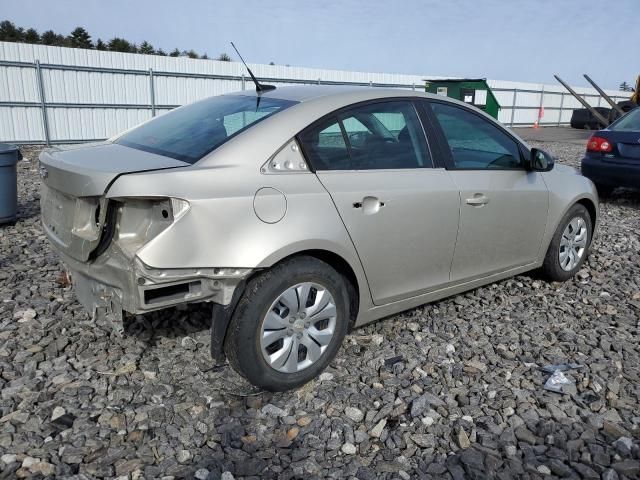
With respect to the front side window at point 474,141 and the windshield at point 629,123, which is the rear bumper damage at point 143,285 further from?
the windshield at point 629,123

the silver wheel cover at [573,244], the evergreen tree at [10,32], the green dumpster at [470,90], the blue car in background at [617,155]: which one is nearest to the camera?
the silver wheel cover at [573,244]

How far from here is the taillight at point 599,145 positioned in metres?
8.23

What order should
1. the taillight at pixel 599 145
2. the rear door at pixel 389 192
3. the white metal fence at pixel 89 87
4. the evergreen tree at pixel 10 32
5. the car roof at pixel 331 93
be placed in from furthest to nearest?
the evergreen tree at pixel 10 32 < the white metal fence at pixel 89 87 < the taillight at pixel 599 145 < the car roof at pixel 331 93 < the rear door at pixel 389 192

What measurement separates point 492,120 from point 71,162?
289 cm

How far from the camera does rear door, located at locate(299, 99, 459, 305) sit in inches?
122

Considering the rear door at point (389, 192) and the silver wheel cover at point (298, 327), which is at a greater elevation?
the rear door at point (389, 192)

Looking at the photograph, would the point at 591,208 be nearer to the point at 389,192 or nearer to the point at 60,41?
the point at 389,192

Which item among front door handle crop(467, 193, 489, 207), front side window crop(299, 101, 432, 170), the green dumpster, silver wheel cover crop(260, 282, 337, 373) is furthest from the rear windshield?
the green dumpster

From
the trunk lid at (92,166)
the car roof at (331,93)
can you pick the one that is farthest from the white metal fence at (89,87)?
the car roof at (331,93)

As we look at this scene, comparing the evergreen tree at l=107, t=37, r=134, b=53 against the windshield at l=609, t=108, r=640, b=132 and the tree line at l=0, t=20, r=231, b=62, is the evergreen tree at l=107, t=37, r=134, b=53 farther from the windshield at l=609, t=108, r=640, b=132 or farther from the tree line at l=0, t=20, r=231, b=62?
the windshield at l=609, t=108, r=640, b=132

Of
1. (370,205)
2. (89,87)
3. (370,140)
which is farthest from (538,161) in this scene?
(89,87)

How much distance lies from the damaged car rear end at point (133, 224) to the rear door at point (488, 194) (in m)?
1.39

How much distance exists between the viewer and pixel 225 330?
2775 millimetres

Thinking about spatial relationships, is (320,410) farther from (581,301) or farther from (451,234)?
(581,301)
